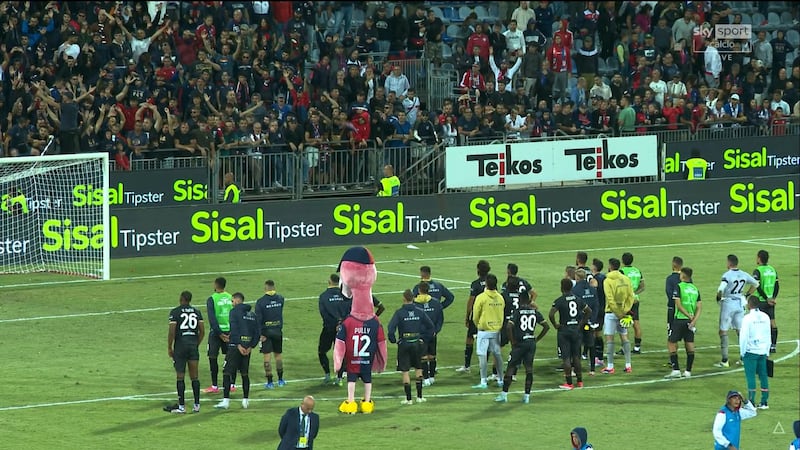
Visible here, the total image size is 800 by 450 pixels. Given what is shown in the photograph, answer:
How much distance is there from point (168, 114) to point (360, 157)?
5.04 m

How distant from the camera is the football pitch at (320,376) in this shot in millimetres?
23609

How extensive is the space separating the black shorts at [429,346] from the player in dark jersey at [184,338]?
3.58 m

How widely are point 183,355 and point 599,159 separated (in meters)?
20.0

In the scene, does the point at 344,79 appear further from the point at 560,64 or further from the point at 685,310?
the point at 685,310

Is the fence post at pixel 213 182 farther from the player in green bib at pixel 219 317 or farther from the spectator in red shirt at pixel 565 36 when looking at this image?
the player in green bib at pixel 219 317

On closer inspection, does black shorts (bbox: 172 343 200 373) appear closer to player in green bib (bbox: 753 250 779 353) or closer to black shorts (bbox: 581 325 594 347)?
black shorts (bbox: 581 325 594 347)

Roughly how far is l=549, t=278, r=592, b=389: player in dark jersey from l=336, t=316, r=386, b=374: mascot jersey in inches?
124

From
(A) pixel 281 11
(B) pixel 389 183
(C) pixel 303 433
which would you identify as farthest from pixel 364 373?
(A) pixel 281 11

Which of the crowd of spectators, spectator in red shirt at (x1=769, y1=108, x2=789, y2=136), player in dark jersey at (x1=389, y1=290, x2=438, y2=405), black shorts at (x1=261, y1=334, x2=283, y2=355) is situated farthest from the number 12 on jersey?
spectator in red shirt at (x1=769, y1=108, x2=789, y2=136)

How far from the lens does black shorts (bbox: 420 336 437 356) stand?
25203 millimetres

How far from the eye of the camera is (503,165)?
40.6 m

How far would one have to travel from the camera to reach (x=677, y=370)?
90.3 ft

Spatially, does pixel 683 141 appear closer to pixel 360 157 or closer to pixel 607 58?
pixel 607 58

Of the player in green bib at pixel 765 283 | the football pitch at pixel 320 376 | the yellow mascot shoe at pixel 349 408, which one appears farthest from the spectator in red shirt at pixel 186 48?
the yellow mascot shoe at pixel 349 408
